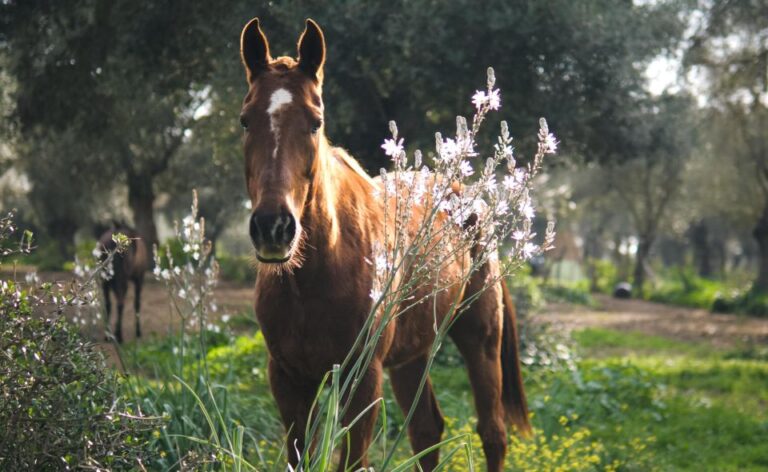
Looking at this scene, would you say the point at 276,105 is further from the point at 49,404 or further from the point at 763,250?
the point at 763,250

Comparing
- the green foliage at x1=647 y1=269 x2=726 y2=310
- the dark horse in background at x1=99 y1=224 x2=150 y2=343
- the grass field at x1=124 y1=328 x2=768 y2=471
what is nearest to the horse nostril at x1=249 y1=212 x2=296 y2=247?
the grass field at x1=124 y1=328 x2=768 y2=471

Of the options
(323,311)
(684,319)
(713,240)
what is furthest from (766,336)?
(713,240)

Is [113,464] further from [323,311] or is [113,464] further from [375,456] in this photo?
[375,456]

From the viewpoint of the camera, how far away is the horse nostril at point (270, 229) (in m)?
2.60

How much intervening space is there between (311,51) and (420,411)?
8.51ft

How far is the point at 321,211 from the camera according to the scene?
3.35 metres

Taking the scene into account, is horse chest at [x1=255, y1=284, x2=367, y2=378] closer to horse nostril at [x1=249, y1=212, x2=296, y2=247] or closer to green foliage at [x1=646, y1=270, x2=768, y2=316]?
horse nostril at [x1=249, y1=212, x2=296, y2=247]

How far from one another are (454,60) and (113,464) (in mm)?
7363

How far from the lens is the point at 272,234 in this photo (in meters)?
2.59

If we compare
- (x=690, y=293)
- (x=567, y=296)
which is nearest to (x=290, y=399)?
(x=567, y=296)

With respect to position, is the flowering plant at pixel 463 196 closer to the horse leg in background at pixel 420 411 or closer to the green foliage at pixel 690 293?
the horse leg in background at pixel 420 411

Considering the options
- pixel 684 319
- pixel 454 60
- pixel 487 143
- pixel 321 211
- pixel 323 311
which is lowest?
pixel 684 319

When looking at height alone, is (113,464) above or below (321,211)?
below

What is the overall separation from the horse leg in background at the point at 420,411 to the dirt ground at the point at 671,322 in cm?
896
